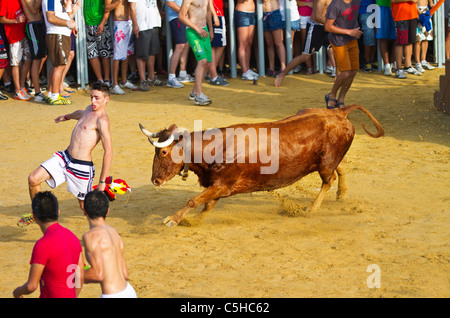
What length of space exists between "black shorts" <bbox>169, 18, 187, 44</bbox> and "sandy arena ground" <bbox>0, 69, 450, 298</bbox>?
1.44 m

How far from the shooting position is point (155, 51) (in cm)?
1563

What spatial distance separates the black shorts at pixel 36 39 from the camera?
46.6 feet

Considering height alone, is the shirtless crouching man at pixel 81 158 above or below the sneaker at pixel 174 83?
above

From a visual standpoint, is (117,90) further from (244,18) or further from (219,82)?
(244,18)

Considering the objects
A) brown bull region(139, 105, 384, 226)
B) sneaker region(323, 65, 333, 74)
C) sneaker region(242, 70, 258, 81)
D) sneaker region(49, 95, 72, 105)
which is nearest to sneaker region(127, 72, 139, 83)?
sneaker region(49, 95, 72, 105)

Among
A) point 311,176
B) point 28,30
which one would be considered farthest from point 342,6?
point 28,30

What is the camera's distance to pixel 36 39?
14.2 m

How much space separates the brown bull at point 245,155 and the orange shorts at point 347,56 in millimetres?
4196

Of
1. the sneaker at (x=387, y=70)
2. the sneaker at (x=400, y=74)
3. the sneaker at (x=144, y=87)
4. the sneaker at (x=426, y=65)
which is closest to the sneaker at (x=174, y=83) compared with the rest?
the sneaker at (x=144, y=87)

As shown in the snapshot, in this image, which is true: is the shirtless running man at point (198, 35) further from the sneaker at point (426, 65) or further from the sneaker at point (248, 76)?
the sneaker at point (426, 65)

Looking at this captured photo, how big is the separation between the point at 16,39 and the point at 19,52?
0.25 metres

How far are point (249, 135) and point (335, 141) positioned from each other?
1042 mm

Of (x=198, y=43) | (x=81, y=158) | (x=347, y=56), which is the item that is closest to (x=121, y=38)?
(x=198, y=43)

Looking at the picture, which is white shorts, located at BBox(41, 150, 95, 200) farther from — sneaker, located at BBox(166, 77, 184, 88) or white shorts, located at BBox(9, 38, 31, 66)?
sneaker, located at BBox(166, 77, 184, 88)
